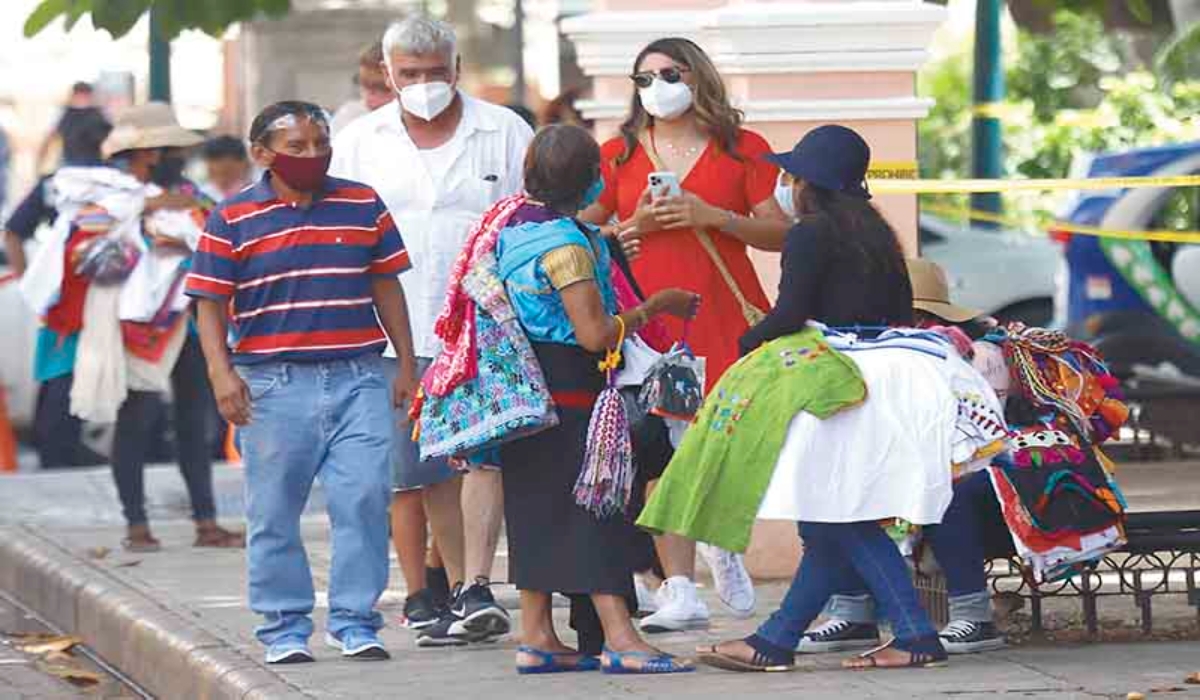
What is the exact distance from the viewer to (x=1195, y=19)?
1335 centimetres

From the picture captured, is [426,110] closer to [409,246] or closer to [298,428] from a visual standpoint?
[409,246]

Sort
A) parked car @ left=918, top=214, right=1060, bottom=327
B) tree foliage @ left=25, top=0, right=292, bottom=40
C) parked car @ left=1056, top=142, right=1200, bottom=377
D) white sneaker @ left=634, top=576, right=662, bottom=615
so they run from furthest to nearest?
1. parked car @ left=918, top=214, right=1060, bottom=327
2. parked car @ left=1056, top=142, right=1200, bottom=377
3. tree foliage @ left=25, top=0, right=292, bottom=40
4. white sneaker @ left=634, top=576, right=662, bottom=615

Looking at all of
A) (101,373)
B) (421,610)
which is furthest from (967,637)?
(101,373)

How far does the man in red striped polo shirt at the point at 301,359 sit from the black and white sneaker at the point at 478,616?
363mm

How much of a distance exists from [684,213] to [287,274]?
4.16 feet

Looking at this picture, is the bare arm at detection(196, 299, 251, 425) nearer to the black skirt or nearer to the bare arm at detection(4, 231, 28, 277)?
the black skirt

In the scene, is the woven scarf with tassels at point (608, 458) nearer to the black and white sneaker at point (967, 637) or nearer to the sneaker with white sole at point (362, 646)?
the sneaker with white sole at point (362, 646)

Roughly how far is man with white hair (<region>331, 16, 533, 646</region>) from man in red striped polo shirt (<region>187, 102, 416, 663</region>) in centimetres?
50

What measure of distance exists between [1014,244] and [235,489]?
723cm

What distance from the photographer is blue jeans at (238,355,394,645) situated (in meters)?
7.88

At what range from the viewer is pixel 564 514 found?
759 cm

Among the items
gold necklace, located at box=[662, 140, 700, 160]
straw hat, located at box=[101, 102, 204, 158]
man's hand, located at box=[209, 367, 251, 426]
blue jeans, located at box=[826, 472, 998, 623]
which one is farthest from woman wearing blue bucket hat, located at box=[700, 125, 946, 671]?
straw hat, located at box=[101, 102, 204, 158]

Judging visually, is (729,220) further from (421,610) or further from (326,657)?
(326,657)

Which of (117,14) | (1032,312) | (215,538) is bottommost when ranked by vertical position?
(215,538)
